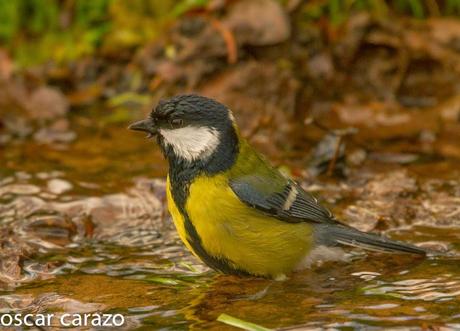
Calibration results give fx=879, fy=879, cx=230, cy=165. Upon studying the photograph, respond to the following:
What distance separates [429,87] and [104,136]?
294 centimetres

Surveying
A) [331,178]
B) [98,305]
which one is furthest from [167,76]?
[98,305]

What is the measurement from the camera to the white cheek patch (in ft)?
14.7

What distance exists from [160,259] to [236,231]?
678 millimetres

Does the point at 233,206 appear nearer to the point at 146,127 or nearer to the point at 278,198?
the point at 278,198

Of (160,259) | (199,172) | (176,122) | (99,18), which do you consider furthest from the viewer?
(99,18)

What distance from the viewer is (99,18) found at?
8.31 m

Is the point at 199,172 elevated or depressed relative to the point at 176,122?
depressed

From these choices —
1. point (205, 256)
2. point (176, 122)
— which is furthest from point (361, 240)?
point (176, 122)

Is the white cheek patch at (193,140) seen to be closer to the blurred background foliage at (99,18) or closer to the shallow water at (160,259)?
the shallow water at (160,259)

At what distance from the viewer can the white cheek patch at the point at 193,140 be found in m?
4.47

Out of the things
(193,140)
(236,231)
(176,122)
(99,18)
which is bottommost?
(236,231)

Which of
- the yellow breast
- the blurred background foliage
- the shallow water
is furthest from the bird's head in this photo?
the blurred background foliage

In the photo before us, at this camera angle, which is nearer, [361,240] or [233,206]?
[233,206]

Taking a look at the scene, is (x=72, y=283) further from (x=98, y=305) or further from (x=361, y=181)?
(x=361, y=181)
